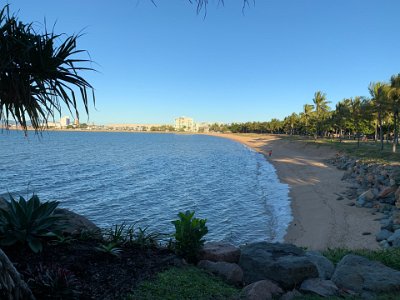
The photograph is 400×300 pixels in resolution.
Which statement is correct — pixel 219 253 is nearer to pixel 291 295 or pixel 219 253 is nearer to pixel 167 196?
pixel 291 295

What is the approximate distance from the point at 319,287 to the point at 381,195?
16503mm

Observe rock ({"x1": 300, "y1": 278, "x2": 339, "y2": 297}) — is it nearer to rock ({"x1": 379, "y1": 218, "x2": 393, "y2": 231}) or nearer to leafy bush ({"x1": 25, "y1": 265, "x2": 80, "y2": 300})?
leafy bush ({"x1": 25, "y1": 265, "x2": 80, "y2": 300})

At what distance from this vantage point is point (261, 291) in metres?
5.05

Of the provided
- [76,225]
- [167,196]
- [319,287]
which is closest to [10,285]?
[76,225]

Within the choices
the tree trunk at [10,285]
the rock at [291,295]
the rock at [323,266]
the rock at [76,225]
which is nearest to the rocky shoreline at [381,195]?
the rock at [323,266]

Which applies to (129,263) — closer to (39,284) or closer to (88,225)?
(39,284)

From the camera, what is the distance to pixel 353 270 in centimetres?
627

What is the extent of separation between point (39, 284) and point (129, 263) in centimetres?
175

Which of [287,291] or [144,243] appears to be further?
[144,243]

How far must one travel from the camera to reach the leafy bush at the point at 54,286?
362cm

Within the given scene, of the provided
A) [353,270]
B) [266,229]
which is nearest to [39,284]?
[353,270]

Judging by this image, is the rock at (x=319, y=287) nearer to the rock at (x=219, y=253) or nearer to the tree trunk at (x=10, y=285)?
the rock at (x=219, y=253)

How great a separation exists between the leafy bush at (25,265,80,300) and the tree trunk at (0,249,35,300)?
0.24m

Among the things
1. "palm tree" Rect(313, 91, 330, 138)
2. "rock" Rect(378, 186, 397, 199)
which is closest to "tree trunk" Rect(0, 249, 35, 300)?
"rock" Rect(378, 186, 397, 199)
